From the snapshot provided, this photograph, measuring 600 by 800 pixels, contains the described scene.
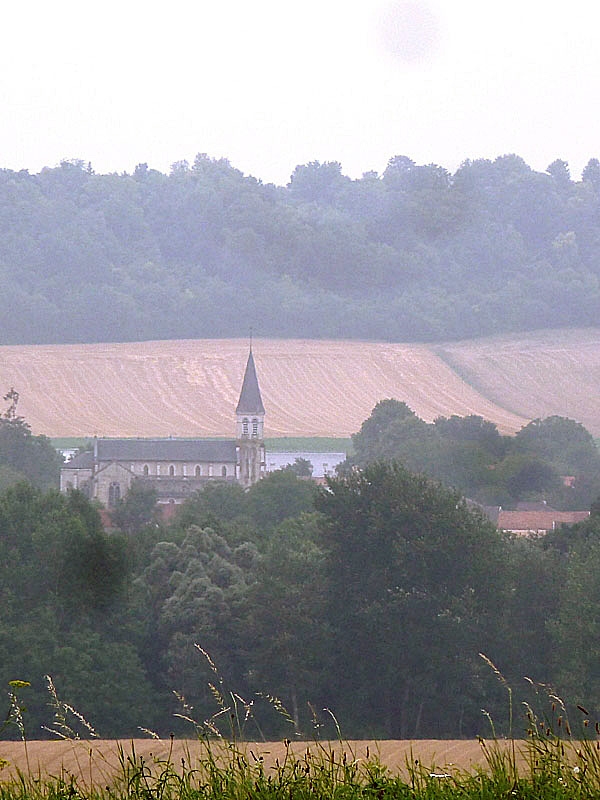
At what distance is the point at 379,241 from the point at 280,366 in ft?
82.1

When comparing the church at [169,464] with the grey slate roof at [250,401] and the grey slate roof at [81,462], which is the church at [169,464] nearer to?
the grey slate roof at [81,462]

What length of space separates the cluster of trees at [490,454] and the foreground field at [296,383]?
15.9 feet

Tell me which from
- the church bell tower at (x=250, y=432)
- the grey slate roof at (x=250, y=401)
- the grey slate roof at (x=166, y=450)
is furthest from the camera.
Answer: the grey slate roof at (x=250, y=401)

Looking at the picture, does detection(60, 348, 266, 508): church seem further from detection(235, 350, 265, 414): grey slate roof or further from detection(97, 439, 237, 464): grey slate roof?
detection(235, 350, 265, 414): grey slate roof

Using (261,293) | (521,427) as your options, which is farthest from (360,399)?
(261,293)

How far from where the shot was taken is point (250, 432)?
74188mm

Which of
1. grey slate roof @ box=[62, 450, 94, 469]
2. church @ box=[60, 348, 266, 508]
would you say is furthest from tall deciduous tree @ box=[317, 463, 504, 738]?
grey slate roof @ box=[62, 450, 94, 469]

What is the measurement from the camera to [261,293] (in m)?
103

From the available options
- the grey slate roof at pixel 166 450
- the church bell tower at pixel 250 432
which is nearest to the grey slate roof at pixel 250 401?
the church bell tower at pixel 250 432

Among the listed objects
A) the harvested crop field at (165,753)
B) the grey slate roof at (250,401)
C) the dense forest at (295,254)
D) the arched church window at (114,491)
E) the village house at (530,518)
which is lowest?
the arched church window at (114,491)

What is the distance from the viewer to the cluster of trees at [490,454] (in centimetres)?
5500

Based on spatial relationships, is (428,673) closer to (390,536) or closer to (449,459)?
(390,536)

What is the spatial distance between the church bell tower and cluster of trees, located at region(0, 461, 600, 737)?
137 feet

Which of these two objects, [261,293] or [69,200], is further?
[69,200]
